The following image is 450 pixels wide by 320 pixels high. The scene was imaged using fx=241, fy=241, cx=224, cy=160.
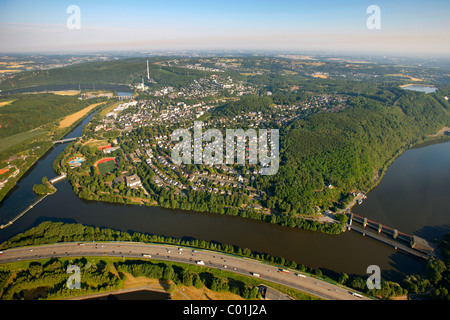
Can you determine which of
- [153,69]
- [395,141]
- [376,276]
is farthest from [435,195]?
[153,69]

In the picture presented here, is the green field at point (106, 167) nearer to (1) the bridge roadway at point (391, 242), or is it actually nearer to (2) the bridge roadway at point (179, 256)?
(2) the bridge roadway at point (179, 256)

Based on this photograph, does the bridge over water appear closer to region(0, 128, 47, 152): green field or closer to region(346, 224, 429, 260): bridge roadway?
region(346, 224, 429, 260): bridge roadway

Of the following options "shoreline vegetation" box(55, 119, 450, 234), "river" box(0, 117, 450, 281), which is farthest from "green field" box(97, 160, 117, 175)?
"river" box(0, 117, 450, 281)

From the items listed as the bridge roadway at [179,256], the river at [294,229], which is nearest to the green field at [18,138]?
the river at [294,229]

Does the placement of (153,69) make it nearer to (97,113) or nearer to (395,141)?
(97,113)

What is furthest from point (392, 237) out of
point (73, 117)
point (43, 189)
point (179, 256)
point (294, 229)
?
point (73, 117)

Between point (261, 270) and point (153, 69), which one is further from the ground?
point (153, 69)

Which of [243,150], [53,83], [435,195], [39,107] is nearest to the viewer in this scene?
[435,195]
